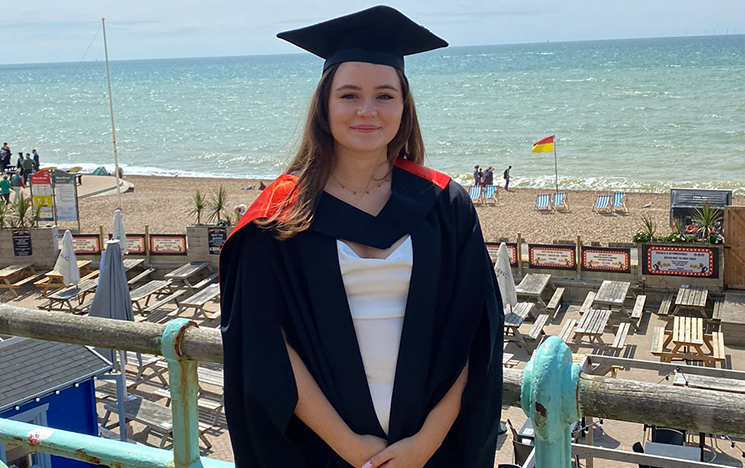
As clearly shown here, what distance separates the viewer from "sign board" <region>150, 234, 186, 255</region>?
16812 mm

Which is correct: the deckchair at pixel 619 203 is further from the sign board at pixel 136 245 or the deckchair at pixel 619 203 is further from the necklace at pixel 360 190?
the necklace at pixel 360 190

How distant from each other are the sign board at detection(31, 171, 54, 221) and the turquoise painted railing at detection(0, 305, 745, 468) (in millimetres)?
18850

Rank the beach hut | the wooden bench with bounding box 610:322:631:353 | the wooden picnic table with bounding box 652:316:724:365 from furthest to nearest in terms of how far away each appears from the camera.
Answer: the wooden bench with bounding box 610:322:631:353 < the wooden picnic table with bounding box 652:316:724:365 < the beach hut

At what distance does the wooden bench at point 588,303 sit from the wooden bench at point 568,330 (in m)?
0.46

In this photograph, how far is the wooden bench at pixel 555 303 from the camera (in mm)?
13555

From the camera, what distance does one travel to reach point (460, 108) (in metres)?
78.2

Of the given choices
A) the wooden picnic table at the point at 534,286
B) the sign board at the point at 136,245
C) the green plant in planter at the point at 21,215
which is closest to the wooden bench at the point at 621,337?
the wooden picnic table at the point at 534,286

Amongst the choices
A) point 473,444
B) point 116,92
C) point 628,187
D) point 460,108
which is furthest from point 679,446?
point 116,92

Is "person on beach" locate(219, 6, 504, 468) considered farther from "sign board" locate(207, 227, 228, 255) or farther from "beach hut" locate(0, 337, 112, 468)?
"sign board" locate(207, 227, 228, 255)

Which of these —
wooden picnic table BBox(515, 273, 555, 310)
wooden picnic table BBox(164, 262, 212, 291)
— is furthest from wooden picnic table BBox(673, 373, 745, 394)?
wooden picnic table BBox(164, 262, 212, 291)

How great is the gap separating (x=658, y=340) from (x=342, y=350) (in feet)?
34.3

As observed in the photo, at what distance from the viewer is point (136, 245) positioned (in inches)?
677

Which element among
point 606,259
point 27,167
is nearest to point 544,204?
point 606,259

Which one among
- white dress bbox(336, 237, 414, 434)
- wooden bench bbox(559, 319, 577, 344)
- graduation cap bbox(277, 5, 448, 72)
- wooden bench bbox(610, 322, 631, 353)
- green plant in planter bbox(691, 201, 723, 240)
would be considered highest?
graduation cap bbox(277, 5, 448, 72)
